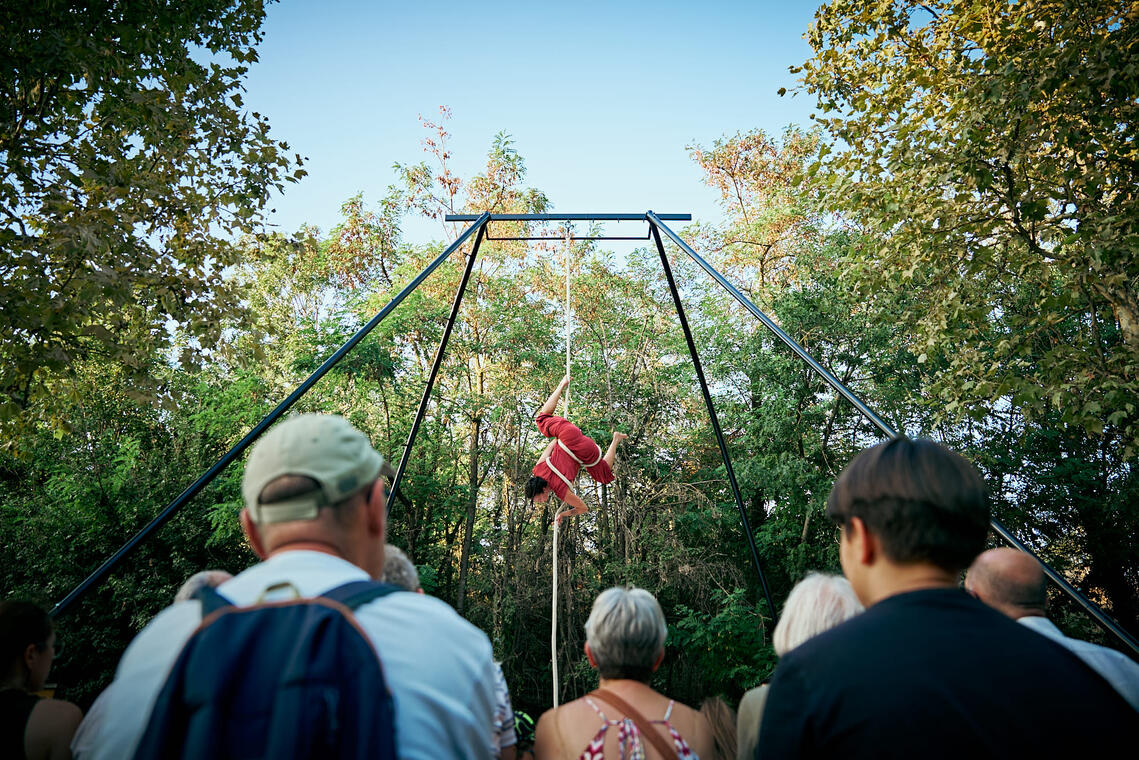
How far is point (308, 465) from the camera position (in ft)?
3.28

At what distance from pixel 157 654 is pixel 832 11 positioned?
809cm

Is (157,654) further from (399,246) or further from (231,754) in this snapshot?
(399,246)

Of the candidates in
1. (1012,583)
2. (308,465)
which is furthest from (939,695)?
(1012,583)

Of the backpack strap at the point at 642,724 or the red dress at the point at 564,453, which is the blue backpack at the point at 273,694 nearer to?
the backpack strap at the point at 642,724

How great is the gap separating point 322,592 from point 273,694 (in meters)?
0.13

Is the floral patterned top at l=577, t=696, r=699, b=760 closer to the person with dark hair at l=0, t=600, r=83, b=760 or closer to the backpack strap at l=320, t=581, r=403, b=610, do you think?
the backpack strap at l=320, t=581, r=403, b=610

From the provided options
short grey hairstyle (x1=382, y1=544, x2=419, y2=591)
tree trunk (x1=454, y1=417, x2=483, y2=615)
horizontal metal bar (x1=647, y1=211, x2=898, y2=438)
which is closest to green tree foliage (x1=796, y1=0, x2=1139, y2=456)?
horizontal metal bar (x1=647, y1=211, x2=898, y2=438)

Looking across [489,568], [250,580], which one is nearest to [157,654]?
[250,580]

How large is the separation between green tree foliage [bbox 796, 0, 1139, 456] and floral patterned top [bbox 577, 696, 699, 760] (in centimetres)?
526

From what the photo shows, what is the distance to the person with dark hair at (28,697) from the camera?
161cm

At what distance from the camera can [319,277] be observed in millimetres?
13609

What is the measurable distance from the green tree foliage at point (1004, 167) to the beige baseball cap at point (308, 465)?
610cm

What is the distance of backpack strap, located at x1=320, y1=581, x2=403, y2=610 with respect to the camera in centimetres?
85

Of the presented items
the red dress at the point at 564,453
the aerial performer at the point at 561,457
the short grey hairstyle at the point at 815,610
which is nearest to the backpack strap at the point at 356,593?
the short grey hairstyle at the point at 815,610
